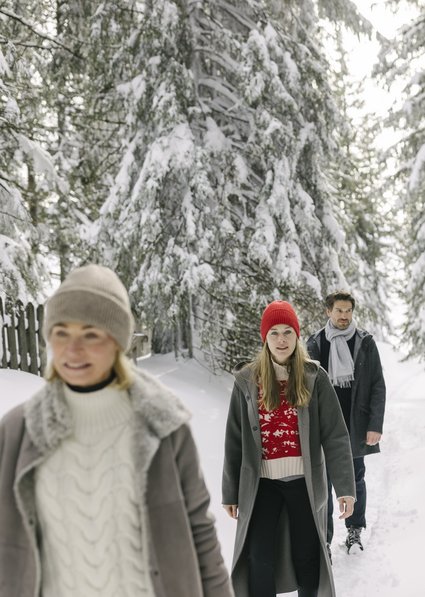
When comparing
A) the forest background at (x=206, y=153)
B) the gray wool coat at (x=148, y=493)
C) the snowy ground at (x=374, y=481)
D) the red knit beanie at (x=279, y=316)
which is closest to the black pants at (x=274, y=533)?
the red knit beanie at (x=279, y=316)

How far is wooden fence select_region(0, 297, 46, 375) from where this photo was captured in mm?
10133

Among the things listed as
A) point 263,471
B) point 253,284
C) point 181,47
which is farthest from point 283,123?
point 263,471

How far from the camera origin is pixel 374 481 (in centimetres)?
925

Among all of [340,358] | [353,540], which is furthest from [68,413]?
[353,540]

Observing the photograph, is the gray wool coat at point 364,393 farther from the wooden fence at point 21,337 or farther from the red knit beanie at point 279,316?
the wooden fence at point 21,337

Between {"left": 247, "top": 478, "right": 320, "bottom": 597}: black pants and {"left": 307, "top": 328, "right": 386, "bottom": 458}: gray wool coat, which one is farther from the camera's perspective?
{"left": 307, "top": 328, "right": 386, "bottom": 458}: gray wool coat

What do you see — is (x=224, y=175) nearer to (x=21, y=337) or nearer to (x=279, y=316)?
(x=21, y=337)

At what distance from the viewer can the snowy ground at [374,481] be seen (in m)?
5.65

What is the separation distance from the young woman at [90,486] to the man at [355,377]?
4193 mm

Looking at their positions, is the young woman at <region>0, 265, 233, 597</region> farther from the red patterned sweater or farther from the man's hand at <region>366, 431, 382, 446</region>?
the man's hand at <region>366, 431, 382, 446</region>

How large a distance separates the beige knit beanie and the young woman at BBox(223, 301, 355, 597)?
2.17m

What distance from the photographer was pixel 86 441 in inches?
85.4

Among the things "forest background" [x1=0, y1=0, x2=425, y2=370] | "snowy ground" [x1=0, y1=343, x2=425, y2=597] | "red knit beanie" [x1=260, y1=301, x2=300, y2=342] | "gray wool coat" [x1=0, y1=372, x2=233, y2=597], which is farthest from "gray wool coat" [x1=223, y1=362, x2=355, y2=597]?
"forest background" [x1=0, y1=0, x2=425, y2=370]

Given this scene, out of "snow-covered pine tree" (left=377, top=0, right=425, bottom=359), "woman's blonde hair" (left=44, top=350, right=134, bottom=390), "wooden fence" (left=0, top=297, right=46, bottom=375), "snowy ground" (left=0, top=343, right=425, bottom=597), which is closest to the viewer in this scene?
"woman's blonde hair" (left=44, top=350, right=134, bottom=390)
